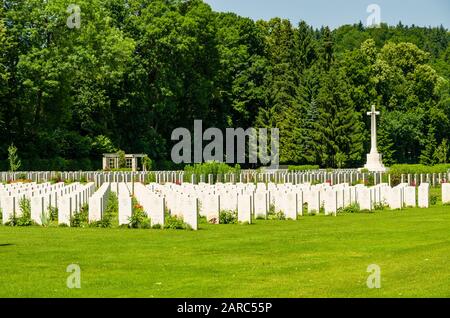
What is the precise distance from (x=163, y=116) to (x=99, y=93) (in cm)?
635

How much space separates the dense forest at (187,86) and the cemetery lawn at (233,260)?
41.4 meters

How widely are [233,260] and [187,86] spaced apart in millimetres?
59110

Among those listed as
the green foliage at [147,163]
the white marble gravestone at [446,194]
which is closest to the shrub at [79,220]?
the white marble gravestone at [446,194]

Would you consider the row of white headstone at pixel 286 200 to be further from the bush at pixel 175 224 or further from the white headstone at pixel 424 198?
the bush at pixel 175 224

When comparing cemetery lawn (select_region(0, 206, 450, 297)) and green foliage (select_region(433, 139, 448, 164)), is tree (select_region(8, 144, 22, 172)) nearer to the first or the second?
cemetery lawn (select_region(0, 206, 450, 297))

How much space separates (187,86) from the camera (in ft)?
237

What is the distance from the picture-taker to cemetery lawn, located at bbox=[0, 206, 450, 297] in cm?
1079

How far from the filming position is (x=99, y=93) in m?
66.4

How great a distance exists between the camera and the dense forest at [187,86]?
60.0 meters

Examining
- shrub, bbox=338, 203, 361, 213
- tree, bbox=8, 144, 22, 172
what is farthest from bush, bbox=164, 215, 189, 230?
tree, bbox=8, 144, 22, 172

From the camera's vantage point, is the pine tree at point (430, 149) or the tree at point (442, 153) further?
the pine tree at point (430, 149)

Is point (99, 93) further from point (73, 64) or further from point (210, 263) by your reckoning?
point (210, 263)

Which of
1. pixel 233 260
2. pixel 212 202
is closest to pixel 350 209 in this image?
pixel 212 202

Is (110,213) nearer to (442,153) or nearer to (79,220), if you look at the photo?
(79,220)
